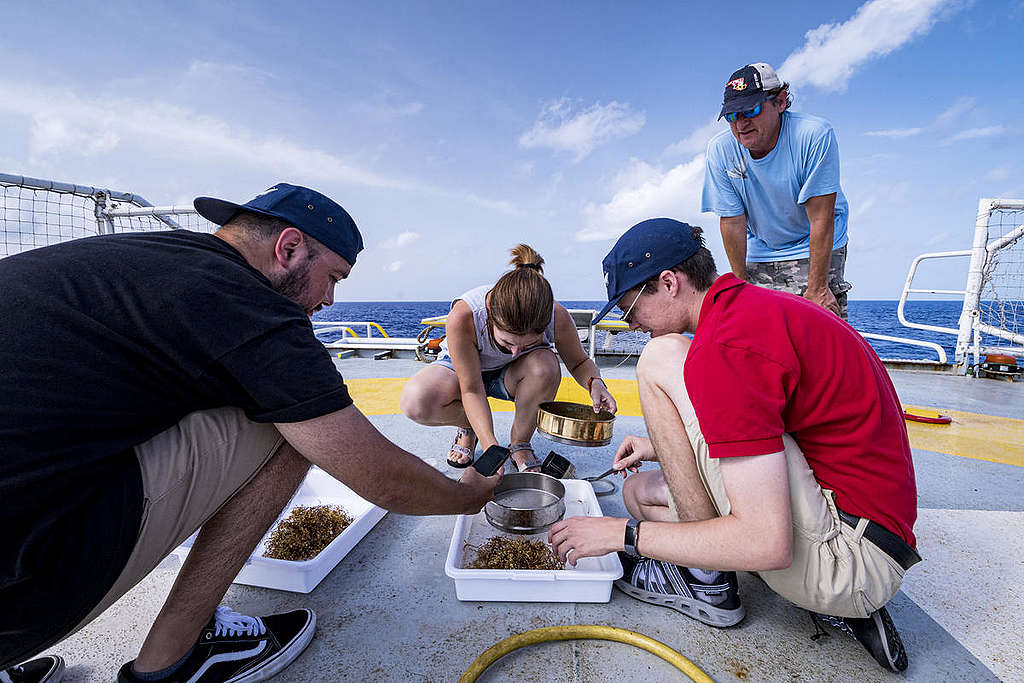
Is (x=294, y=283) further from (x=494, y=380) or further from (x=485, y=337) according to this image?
(x=494, y=380)

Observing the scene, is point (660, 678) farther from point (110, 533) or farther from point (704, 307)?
point (110, 533)

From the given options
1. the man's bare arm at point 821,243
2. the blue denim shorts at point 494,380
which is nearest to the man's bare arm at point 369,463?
the blue denim shorts at point 494,380

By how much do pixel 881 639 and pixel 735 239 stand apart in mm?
2110

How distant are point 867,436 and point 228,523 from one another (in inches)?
59.1

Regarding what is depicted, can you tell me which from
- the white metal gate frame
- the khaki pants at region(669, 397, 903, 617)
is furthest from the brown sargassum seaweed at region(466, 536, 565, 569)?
the white metal gate frame

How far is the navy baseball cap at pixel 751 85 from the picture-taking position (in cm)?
225

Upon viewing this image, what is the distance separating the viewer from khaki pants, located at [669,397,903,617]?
112 cm

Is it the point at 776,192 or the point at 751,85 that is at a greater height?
the point at 751,85

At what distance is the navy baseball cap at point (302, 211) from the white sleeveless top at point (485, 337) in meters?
0.97

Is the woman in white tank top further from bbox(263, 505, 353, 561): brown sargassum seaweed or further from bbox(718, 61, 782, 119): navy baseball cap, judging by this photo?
bbox(718, 61, 782, 119): navy baseball cap

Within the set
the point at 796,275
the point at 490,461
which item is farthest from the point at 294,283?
the point at 796,275

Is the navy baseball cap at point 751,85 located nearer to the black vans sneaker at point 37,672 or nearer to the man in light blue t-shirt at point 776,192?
the man in light blue t-shirt at point 776,192

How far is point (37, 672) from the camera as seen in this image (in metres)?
1.12

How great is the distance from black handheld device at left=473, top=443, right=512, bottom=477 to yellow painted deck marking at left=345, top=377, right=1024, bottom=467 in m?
1.94
